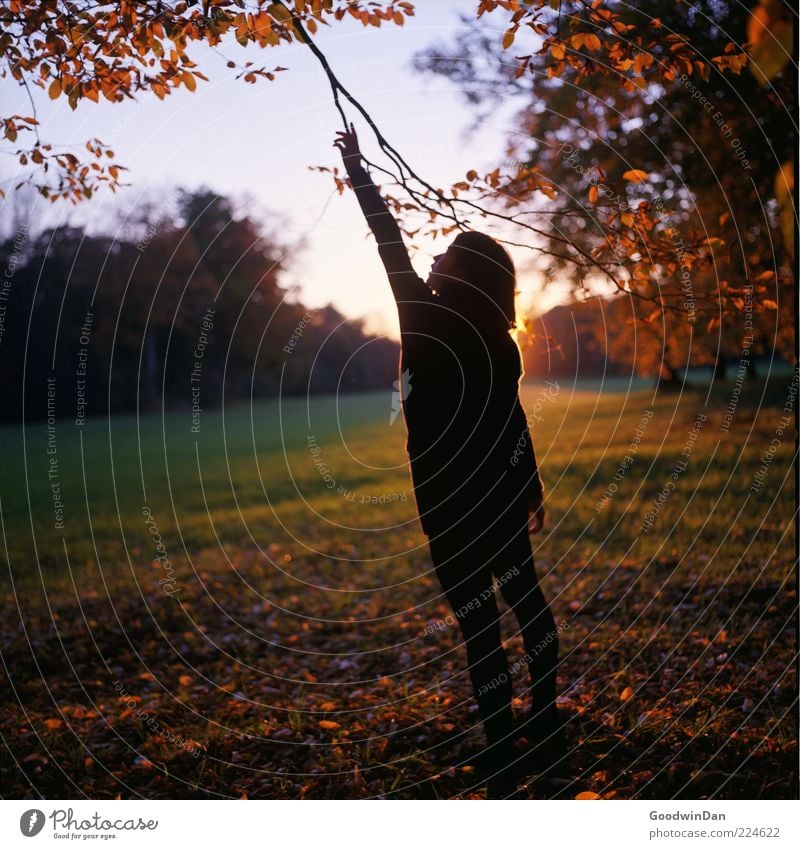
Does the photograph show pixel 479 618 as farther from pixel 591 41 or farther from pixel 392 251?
pixel 591 41

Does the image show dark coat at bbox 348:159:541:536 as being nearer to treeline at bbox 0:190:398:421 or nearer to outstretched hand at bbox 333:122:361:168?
outstretched hand at bbox 333:122:361:168

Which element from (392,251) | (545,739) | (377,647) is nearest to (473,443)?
(392,251)

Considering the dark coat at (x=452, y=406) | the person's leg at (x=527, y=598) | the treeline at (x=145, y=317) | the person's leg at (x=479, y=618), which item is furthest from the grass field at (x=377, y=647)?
the treeline at (x=145, y=317)

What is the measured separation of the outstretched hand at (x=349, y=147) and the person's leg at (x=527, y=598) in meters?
2.22

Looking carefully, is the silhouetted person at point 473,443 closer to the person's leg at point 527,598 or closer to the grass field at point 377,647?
the person's leg at point 527,598

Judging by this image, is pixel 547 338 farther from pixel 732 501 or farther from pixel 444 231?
pixel 732 501

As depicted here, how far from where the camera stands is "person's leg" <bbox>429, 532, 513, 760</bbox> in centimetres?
363

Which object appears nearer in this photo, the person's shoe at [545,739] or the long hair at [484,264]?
the long hair at [484,264]

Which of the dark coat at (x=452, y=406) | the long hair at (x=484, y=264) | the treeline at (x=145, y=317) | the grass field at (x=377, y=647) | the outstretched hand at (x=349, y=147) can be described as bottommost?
the grass field at (x=377, y=647)

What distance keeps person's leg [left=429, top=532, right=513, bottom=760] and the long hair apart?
1282 mm

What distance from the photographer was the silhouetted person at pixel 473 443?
11.8 ft

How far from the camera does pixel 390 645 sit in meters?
6.27

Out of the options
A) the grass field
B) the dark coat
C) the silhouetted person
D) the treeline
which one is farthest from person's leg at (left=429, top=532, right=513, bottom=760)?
the treeline
